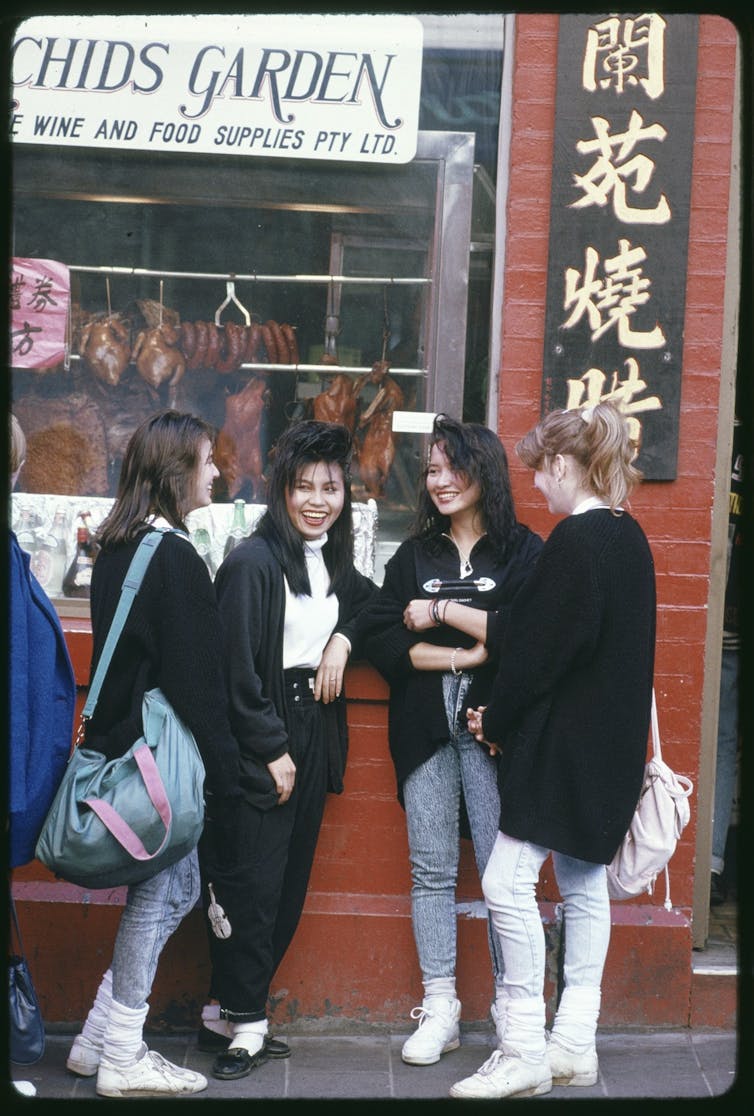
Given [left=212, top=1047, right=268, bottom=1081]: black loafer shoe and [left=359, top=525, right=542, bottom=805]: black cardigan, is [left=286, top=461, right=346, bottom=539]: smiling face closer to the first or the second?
[left=359, top=525, right=542, bottom=805]: black cardigan

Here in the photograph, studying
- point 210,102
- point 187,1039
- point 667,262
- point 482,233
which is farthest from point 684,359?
point 187,1039

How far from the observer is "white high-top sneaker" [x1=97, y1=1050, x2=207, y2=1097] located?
13.3 feet

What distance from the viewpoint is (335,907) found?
4785 mm

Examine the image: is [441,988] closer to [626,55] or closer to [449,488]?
[449,488]

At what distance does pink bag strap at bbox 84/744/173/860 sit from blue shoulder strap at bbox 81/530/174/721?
0.72 feet

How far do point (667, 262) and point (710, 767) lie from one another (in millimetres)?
1882

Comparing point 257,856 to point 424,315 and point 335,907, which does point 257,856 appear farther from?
point 424,315

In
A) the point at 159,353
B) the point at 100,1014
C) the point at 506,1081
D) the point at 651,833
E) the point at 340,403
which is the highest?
the point at 159,353

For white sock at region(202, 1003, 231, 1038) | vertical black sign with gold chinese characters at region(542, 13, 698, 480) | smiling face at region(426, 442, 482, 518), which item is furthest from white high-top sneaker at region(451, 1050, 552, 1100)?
vertical black sign with gold chinese characters at region(542, 13, 698, 480)

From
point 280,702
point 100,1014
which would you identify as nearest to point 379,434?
point 280,702

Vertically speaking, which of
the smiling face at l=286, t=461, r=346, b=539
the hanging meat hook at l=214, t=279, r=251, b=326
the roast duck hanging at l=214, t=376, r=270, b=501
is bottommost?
the smiling face at l=286, t=461, r=346, b=539

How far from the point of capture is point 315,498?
441 cm

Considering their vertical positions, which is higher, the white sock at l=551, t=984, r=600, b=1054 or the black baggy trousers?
the black baggy trousers

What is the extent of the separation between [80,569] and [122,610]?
57.7 inches
